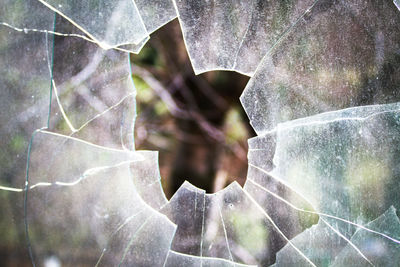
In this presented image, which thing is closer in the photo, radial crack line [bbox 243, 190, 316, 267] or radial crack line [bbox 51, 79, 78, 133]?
radial crack line [bbox 51, 79, 78, 133]

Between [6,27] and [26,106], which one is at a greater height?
[6,27]

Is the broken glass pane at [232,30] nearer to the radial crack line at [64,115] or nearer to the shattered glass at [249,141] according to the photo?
the shattered glass at [249,141]

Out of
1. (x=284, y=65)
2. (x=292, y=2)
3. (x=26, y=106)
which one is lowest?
(x=26, y=106)

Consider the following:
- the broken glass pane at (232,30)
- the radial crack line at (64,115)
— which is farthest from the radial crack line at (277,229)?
the radial crack line at (64,115)

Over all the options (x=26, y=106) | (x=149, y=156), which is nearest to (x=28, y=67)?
(x=26, y=106)

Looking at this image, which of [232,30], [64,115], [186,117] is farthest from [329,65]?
[64,115]

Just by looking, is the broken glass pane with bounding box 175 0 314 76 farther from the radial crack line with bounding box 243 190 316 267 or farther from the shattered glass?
the radial crack line with bounding box 243 190 316 267

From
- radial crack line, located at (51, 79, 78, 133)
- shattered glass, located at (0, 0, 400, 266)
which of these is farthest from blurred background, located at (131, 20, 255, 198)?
radial crack line, located at (51, 79, 78, 133)

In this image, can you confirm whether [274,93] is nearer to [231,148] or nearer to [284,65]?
[284,65]

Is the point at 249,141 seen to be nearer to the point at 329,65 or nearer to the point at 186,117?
the point at 186,117
